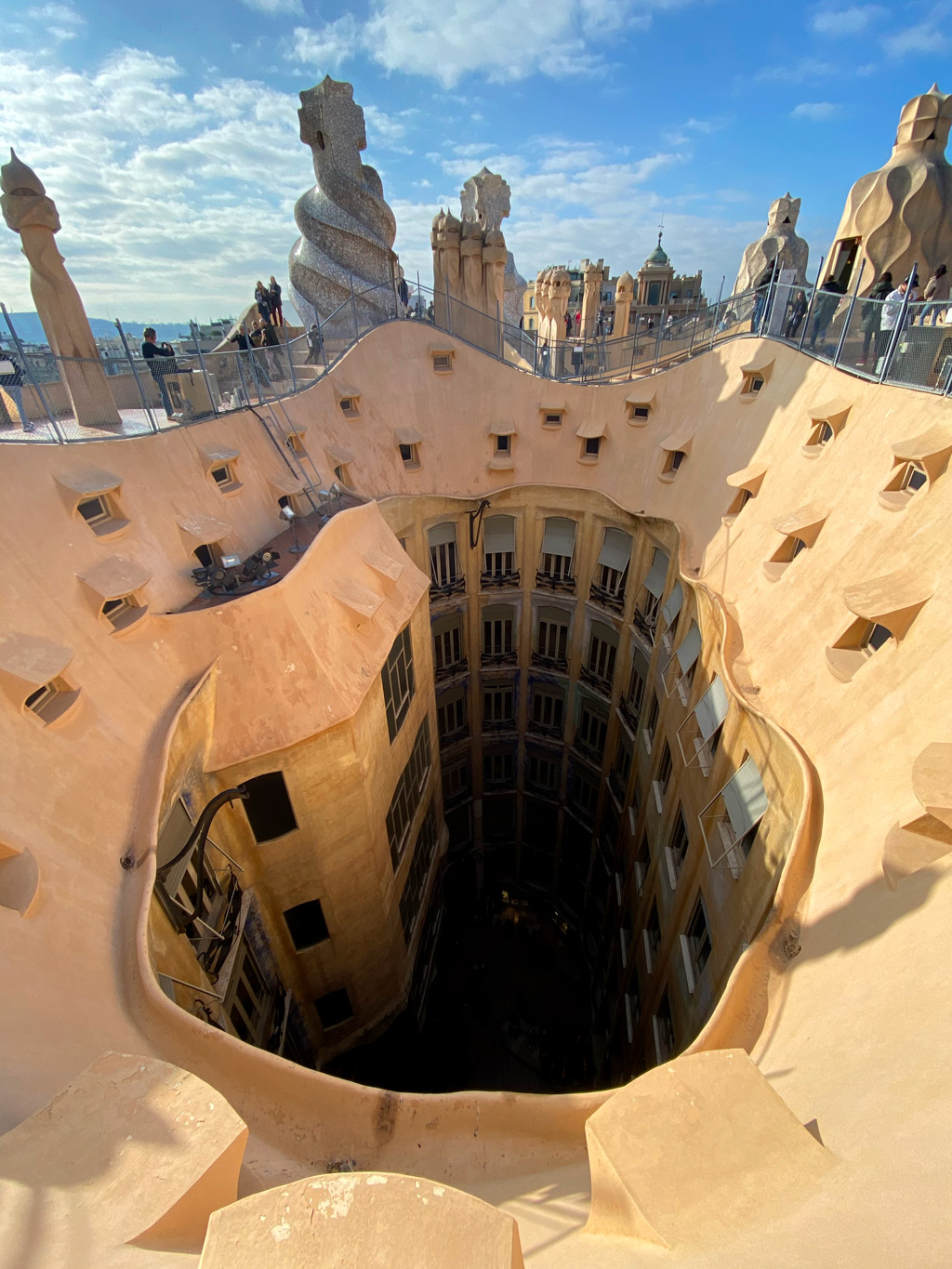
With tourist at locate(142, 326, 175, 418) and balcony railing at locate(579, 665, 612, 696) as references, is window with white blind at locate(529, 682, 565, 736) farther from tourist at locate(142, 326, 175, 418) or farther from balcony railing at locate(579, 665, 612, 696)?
tourist at locate(142, 326, 175, 418)

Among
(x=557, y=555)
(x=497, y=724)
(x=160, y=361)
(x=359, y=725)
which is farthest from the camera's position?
(x=497, y=724)

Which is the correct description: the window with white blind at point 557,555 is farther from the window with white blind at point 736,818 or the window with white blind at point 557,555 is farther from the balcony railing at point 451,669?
the window with white blind at point 736,818

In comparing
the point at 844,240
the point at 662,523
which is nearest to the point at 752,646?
the point at 662,523

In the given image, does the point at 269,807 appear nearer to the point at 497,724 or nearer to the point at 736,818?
the point at 736,818

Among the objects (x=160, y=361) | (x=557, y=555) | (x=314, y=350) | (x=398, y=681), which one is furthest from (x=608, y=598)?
(x=160, y=361)

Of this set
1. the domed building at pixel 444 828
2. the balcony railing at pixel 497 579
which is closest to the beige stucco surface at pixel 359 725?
the domed building at pixel 444 828

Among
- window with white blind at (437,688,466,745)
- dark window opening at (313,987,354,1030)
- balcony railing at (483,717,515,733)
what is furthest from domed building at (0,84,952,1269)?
balcony railing at (483,717,515,733)
